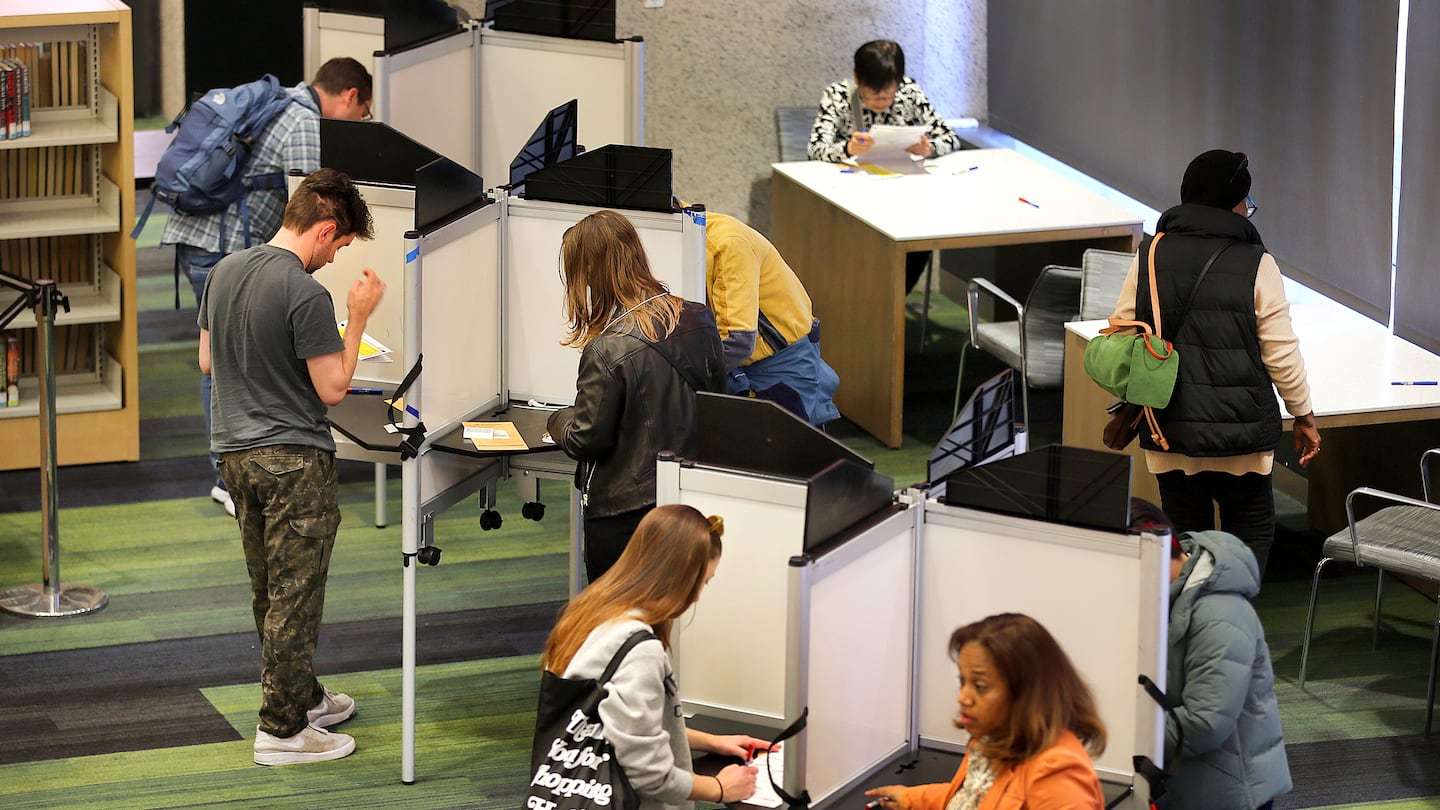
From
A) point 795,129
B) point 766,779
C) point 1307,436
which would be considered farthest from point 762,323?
point 795,129

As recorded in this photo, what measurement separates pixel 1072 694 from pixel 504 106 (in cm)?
416

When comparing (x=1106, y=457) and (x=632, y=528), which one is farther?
(x=632, y=528)

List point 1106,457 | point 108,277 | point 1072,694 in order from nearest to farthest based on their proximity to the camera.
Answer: point 1072,694 → point 1106,457 → point 108,277

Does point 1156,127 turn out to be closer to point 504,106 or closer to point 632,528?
point 504,106

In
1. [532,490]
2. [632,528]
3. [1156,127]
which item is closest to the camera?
[632,528]

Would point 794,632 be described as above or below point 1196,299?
below

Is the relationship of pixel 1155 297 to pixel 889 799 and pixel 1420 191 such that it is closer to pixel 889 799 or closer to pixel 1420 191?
pixel 1420 191

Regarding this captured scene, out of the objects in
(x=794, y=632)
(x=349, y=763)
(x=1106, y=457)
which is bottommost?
(x=349, y=763)

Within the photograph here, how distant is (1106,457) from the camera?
123 inches

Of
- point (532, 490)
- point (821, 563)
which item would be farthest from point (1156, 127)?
point (821, 563)

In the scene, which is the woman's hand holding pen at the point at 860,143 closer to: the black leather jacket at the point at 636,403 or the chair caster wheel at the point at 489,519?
the chair caster wheel at the point at 489,519

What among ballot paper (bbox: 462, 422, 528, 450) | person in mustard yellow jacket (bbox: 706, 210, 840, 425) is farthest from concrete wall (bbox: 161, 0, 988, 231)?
ballot paper (bbox: 462, 422, 528, 450)

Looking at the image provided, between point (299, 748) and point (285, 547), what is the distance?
0.61 metres

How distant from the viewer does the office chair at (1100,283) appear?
624 centimetres
